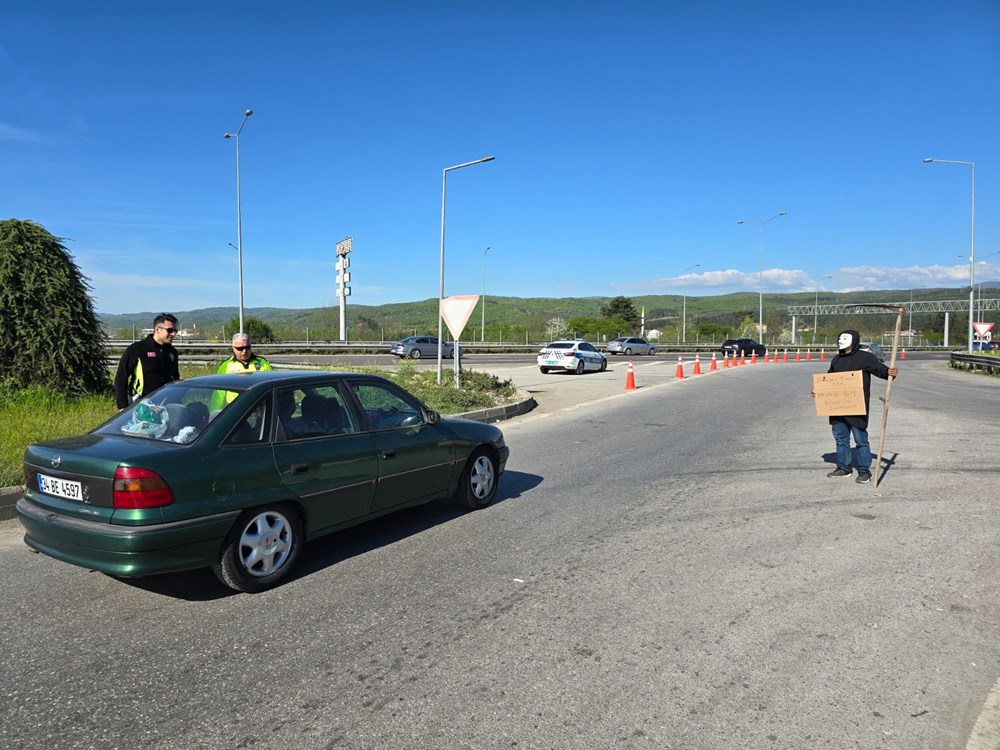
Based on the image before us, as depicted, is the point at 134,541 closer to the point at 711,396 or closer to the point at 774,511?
the point at 774,511

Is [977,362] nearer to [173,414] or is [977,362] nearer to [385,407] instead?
[385,407]

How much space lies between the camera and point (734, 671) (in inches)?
132

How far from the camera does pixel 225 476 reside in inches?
163

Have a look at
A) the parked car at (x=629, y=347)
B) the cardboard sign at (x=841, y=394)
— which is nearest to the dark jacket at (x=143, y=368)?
the cardboard sign at (x=841, y=394)

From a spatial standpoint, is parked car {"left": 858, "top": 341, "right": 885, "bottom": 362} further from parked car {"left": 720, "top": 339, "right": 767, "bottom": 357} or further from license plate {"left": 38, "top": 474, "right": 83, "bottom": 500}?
parked car {"left": 720, "top": 339, "right": 767, "bottom": 357}

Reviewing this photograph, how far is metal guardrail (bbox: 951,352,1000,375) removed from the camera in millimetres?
27750

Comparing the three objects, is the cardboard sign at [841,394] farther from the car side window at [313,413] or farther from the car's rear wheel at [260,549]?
the car's rear wheel at [260,549]

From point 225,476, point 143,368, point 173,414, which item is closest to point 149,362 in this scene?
point 143,368

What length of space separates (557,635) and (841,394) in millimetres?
5141

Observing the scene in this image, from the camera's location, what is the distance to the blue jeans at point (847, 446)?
7523 mm

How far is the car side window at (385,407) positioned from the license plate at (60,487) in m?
1.94

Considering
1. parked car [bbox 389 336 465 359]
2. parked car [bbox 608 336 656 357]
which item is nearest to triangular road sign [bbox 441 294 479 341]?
parked car [bbox 389 336 465 359]

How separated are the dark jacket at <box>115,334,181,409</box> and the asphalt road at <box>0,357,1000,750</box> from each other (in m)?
1.61

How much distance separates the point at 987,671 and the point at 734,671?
1.22m
